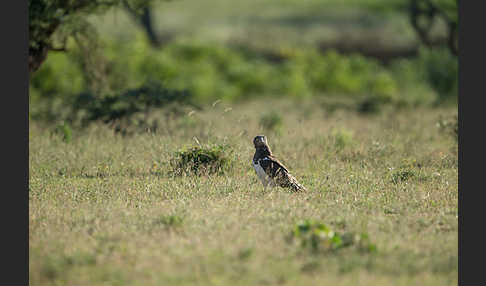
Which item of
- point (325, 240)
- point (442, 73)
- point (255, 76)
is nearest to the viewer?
point (325, 240)

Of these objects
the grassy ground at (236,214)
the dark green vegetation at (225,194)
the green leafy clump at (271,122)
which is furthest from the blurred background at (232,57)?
the grassy ground at (236,214)

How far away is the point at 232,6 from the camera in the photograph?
54562mm

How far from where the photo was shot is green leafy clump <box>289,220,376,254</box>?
5797mm

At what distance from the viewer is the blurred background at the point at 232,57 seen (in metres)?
14.0

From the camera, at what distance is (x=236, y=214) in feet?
22.7

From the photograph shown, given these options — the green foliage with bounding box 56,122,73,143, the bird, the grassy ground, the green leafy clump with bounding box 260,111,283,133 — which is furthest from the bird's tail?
the green leafy clump with bounding box 260,111,283,133

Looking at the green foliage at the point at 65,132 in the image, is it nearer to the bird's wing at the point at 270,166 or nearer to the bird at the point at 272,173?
the bird at the point at 272,173

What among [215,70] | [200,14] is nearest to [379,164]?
[215,70]

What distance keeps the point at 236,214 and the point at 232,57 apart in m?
24.5

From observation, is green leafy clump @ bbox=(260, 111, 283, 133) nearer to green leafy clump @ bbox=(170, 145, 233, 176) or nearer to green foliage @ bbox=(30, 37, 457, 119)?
green foliage @ bbox=(30, 37, 457, 119)

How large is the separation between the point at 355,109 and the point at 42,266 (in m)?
15.6

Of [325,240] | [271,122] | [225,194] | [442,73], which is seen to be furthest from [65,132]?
[442,73]

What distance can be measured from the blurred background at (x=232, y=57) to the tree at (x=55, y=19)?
1.0 inches

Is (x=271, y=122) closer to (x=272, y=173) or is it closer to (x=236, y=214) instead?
(x=272, y=173)
